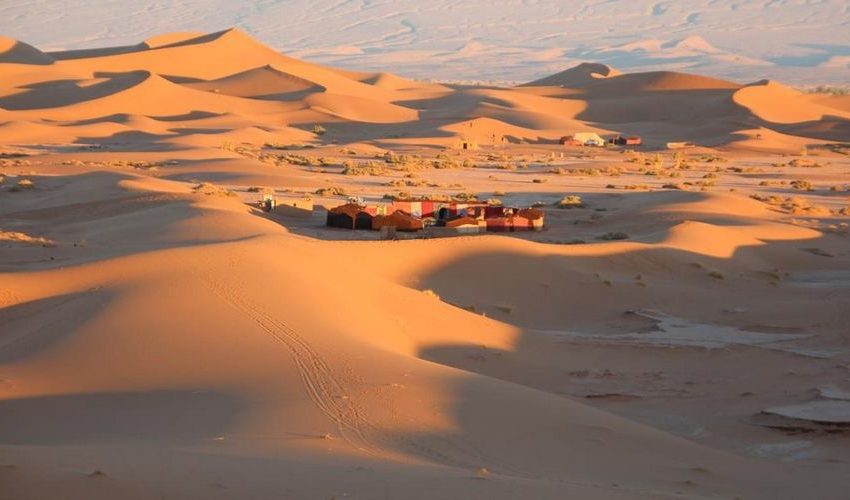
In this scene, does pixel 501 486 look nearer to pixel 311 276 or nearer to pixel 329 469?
pixel 329 469

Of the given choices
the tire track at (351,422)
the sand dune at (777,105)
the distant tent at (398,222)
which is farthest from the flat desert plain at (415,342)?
the sand dune at (777,105)

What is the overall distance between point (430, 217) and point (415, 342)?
1250cm

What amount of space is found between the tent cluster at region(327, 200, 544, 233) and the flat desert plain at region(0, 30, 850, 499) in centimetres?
82

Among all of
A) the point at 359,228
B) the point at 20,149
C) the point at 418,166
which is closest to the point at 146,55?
the point at 20,149

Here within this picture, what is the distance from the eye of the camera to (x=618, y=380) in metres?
15.5

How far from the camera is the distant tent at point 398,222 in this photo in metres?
27.3

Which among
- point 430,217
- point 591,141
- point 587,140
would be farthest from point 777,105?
point 430,217

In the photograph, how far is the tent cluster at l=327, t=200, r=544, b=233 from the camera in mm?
27328

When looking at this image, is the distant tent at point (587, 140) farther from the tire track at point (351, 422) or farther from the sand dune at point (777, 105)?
the tire track at point (351, 422)

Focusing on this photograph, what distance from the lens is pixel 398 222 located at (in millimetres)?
27578

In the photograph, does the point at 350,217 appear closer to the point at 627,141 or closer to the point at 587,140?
the point at 587,140

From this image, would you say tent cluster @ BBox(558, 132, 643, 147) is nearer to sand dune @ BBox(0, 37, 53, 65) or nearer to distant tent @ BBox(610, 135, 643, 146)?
distant tent @ BBox(610, 135, 643, 146)

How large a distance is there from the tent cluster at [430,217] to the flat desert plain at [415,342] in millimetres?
818

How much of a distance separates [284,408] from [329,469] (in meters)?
2.34
